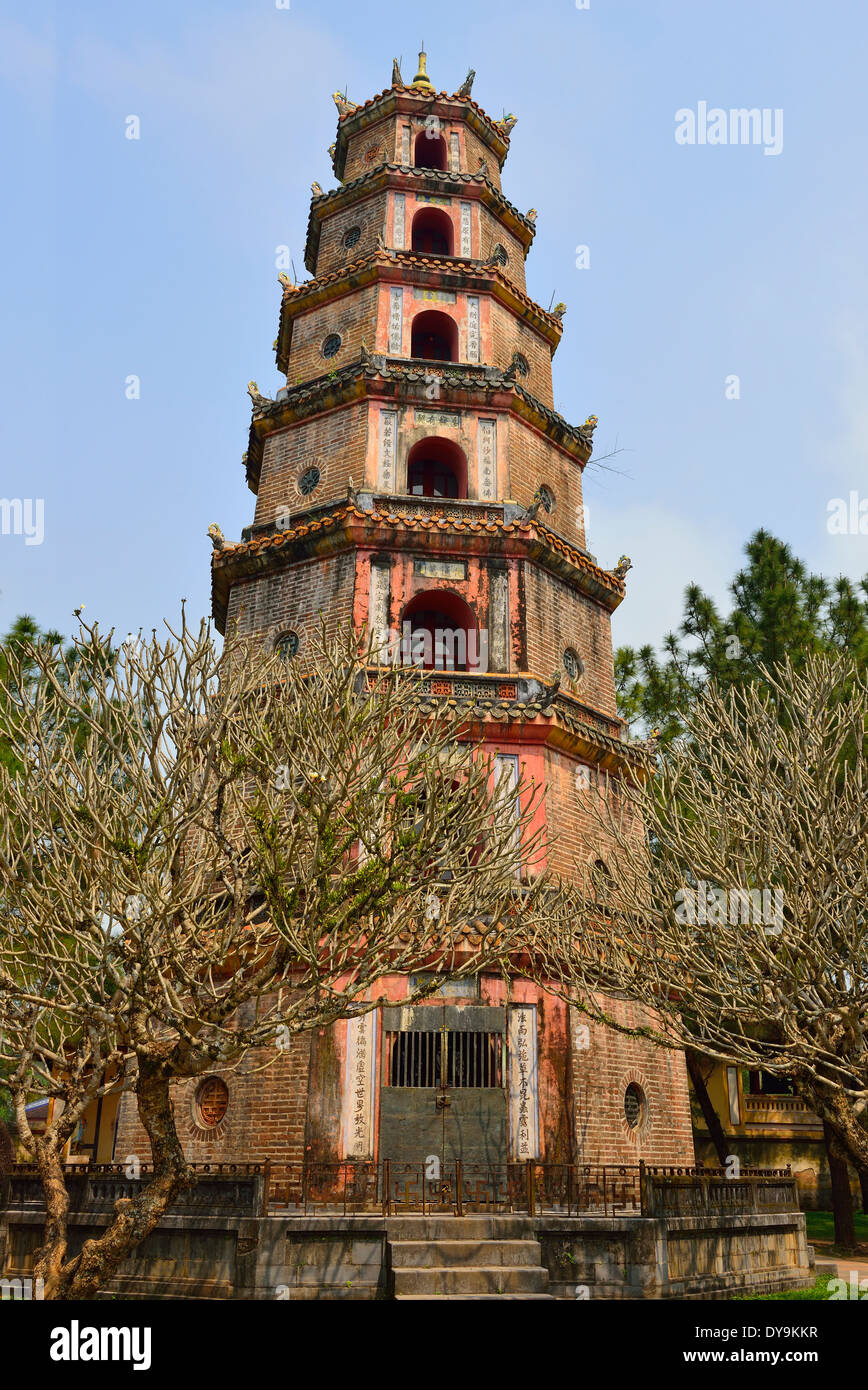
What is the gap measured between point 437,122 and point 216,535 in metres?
12.1

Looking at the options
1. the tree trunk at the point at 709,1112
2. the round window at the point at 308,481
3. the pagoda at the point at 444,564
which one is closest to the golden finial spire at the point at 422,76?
the pagoda at the point at 444,564

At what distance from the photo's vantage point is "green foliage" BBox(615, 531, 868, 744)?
81.8 ft

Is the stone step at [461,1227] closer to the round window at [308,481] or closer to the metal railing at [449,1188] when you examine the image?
the metal railing at [449,1188]

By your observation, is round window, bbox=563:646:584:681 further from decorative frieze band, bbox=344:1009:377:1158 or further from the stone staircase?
the stone staircase

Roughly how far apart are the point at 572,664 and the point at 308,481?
20.6 ft

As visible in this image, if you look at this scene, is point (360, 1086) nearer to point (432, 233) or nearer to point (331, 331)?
point (331, 331)

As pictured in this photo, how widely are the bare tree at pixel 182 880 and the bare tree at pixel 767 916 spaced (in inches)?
104

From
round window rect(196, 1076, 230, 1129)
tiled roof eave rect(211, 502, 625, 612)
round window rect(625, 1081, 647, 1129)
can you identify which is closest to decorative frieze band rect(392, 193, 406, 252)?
tiled roof eave rect(211, 502, 625, 612)

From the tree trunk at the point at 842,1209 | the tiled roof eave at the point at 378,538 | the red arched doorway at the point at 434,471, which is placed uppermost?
the red arched doorway at the point at 434,471

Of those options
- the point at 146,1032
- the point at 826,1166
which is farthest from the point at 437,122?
the point at 826,1166

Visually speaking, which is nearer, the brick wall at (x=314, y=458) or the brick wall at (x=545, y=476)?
the brick wall at (x=314, y=458)

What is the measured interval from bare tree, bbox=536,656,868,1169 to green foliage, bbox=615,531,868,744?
31.6ft

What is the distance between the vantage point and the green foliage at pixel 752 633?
81.8 ft
